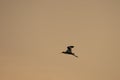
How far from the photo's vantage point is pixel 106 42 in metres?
2.49

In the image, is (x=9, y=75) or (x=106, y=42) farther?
(x=106, y=42)

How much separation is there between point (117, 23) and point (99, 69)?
0.58m

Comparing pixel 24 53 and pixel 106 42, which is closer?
pixel 24 53

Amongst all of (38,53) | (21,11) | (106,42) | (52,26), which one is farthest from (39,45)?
(106,42)

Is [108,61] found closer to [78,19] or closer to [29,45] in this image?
[78,19]

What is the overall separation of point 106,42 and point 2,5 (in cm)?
123

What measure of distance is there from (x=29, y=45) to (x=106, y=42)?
34.4 inches

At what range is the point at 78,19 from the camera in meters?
2.48

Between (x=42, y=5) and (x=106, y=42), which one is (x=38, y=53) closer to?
(x=42, y=5)

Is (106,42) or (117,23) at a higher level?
(117,23)

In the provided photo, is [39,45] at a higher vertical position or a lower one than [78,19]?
lower

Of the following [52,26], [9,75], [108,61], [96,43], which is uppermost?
[52,26]

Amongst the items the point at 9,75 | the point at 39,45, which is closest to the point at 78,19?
the point at 39,45

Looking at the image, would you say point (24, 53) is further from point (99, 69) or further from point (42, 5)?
point (99, 69)
